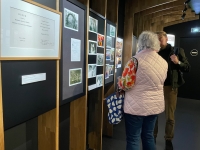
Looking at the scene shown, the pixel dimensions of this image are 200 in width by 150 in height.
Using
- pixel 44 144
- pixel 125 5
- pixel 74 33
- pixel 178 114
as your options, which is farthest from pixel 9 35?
pixel 178 114

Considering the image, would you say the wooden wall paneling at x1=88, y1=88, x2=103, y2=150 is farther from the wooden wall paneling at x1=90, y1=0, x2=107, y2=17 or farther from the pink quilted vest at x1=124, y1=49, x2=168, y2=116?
the wooden wall paneling at x1=90, y1=0, x2=107, y2=17

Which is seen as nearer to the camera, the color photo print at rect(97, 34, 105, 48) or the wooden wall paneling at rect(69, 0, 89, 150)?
the wooden wall paneling at rect(69, 0, 89, 150)

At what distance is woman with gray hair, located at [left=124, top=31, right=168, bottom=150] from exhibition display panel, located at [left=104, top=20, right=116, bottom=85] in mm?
1023

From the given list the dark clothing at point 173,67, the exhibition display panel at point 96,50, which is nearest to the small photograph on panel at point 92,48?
the exhibition display panel at point 96,50

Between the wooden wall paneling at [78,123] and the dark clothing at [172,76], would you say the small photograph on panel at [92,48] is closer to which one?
the wooden wall paneling at [78,123]

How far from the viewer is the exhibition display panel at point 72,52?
179 centimetres

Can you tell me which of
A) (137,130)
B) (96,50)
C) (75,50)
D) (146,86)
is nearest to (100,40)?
(96,50)

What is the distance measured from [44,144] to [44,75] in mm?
672

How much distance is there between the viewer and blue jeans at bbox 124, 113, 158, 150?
203 centimetres

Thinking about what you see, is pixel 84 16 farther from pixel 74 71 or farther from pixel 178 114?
pixel 178 114

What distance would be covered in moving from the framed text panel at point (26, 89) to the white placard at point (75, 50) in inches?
14.8

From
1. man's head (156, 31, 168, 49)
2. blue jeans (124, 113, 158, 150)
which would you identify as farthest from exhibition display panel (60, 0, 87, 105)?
man's head (156, 31, 168, 49)

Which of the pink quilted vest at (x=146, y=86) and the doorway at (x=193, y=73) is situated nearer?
the pink quilted vest at (x=146, y=86)

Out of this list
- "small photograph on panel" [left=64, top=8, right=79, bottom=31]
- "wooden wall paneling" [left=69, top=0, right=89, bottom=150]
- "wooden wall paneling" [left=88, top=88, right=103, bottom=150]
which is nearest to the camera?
"small photograph on panel" [left=64, top=8, right=79, bottom=31]
